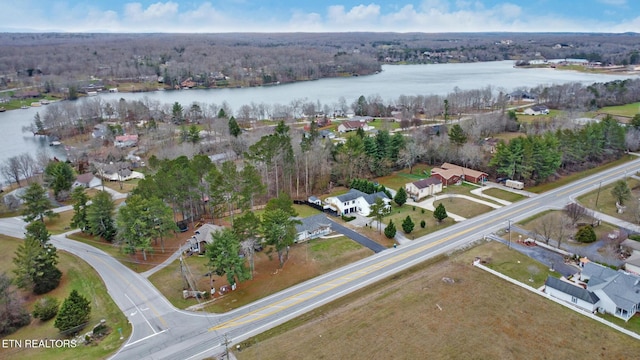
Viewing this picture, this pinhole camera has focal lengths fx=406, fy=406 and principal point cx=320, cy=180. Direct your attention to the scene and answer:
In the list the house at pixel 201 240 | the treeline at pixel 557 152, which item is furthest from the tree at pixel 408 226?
the treeline at pixel 557 152

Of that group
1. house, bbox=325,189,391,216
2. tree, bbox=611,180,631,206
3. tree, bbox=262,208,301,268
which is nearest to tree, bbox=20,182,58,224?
tree, bbox=262,208,301,268

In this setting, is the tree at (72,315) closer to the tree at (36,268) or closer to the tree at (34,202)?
the tree at (36,268)

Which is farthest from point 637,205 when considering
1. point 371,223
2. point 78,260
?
point 78,260

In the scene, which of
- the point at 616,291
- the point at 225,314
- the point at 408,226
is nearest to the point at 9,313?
the point at 225,314

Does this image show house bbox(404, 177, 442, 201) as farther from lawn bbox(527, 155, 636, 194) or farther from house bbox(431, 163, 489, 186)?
lawn bbox(527, 155, 636, 194)

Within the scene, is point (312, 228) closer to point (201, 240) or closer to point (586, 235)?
point (201, 240)

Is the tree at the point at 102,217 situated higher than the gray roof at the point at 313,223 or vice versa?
the tree at the point at 102,217

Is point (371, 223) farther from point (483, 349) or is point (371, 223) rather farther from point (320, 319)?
point (483, 349)
